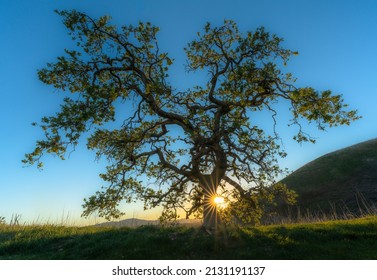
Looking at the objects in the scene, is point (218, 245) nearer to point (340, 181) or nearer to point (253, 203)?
point (253, 203)

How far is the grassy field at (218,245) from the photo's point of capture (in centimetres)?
1559

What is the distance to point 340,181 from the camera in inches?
2186

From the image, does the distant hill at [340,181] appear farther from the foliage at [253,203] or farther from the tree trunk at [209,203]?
the tree trunk at [209,203]

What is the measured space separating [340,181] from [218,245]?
47.1 meters

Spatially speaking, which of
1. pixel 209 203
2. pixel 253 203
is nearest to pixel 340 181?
pixel 253 203

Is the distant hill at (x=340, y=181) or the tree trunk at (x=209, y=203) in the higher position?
the distant hill at (x=340, y=181)

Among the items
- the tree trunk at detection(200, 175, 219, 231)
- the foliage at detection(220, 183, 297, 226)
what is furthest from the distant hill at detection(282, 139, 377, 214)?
the tree trunk at detection(200, 175, 219, 231)

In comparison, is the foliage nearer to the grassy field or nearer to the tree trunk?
the tree trunk

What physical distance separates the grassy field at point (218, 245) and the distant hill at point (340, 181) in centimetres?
2659

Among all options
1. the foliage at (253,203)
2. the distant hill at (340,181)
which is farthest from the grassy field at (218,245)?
the distant hill at (340,181)

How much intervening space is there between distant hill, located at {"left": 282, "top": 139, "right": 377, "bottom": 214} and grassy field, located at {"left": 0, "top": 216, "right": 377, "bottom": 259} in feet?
87.2

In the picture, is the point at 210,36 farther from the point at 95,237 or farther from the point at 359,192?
the point at 359,192

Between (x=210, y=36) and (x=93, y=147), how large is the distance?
38.2 ft
